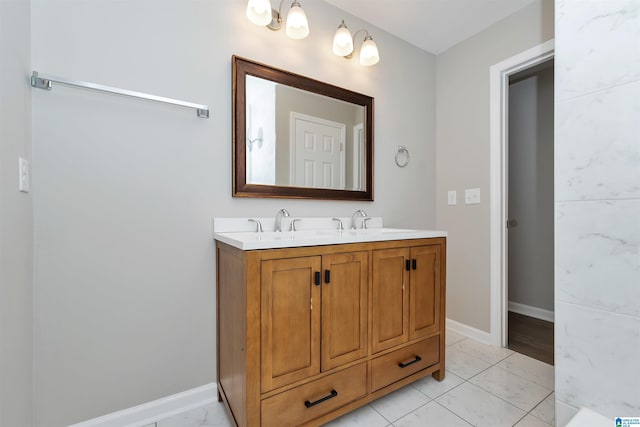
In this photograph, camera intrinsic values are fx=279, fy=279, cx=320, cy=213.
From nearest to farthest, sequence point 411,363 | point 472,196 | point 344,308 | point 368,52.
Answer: point 344,308 → point 411,363 → point 368,52 → point 472,196

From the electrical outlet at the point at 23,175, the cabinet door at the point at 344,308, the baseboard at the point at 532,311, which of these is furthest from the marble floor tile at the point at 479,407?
the electrical outlet at the point at 23,175

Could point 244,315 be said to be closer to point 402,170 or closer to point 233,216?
point 233,216

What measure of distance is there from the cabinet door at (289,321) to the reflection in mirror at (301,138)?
0.67 metres

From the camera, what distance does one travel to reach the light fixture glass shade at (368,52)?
190cm

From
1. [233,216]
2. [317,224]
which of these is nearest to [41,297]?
[233,216]

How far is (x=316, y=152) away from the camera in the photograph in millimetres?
1812

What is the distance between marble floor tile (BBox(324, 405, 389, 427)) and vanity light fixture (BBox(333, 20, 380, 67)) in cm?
208

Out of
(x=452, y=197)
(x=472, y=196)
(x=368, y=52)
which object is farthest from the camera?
(x=452, y=197)

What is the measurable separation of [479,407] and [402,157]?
1.68 meters

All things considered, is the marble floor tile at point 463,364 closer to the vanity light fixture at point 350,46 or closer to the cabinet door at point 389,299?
the cabinet door at point 389,299

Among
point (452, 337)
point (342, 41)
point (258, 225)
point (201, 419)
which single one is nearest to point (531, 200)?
point (452, 337)

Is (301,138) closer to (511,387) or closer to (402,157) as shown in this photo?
(402,157)

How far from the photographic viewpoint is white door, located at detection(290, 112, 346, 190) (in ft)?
5.67

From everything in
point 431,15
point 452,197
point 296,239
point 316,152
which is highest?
point 431,15
